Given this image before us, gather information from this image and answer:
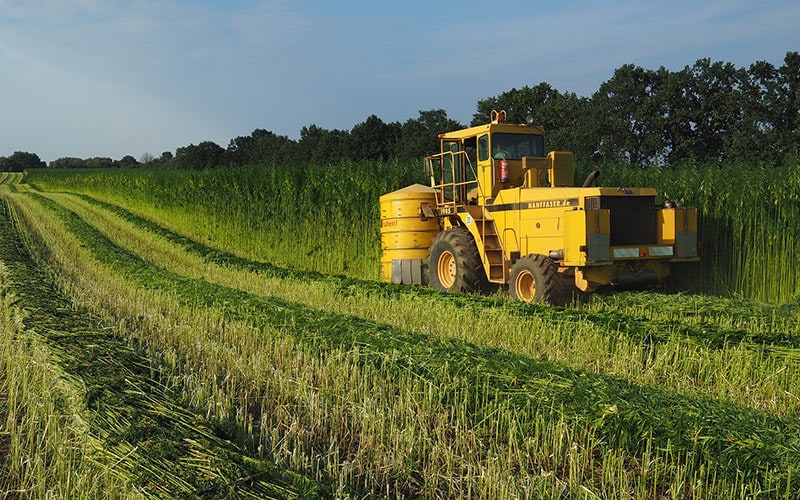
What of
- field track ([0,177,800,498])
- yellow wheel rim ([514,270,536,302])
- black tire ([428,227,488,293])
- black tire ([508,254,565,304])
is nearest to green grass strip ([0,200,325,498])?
field track ([0,177,800,498])

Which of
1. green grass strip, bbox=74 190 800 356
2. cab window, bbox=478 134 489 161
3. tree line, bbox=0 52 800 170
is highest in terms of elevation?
tree line, bbox=0 52 800 170

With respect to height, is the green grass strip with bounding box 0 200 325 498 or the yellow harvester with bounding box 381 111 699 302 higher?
the yellow harvester with bounding box 381 111 699 302

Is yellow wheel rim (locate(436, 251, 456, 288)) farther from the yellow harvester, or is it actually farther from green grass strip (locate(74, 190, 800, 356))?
green grass strip (locate(74, 190, 800, 356))

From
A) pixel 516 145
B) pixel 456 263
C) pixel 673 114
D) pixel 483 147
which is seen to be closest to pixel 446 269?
pixel 456 263

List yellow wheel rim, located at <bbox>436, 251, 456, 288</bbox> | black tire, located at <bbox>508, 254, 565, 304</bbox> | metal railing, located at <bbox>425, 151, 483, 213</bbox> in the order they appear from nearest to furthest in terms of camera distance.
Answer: black tire, located at <bbox>508, 254, 565, 304</bbox> → metal railing, located at <bbox>425, 151, 483, 213</bbox> → yellow wheel rim, located at <bbox>436, 251, 456, 288</bbox>

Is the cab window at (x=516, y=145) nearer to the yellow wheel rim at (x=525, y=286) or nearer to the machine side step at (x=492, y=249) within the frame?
the machine side step at (x=492, y=249)

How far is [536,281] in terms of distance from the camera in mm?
9805

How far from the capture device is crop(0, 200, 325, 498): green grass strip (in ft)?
10.6

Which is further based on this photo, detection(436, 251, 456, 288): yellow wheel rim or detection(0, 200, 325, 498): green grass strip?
detection(436, 251, 456, 288): yellow wheel rim

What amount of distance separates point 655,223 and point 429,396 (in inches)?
264

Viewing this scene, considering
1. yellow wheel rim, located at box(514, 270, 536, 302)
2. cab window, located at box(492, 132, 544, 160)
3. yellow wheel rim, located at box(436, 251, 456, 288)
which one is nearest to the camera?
yellow wheel rim, located at box(514, 270, 536, 302)

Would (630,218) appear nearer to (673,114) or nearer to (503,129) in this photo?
(503,129)

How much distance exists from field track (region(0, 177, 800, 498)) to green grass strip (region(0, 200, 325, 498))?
0.02 meters

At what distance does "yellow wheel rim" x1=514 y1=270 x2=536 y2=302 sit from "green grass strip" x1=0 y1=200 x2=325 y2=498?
5.78 m
